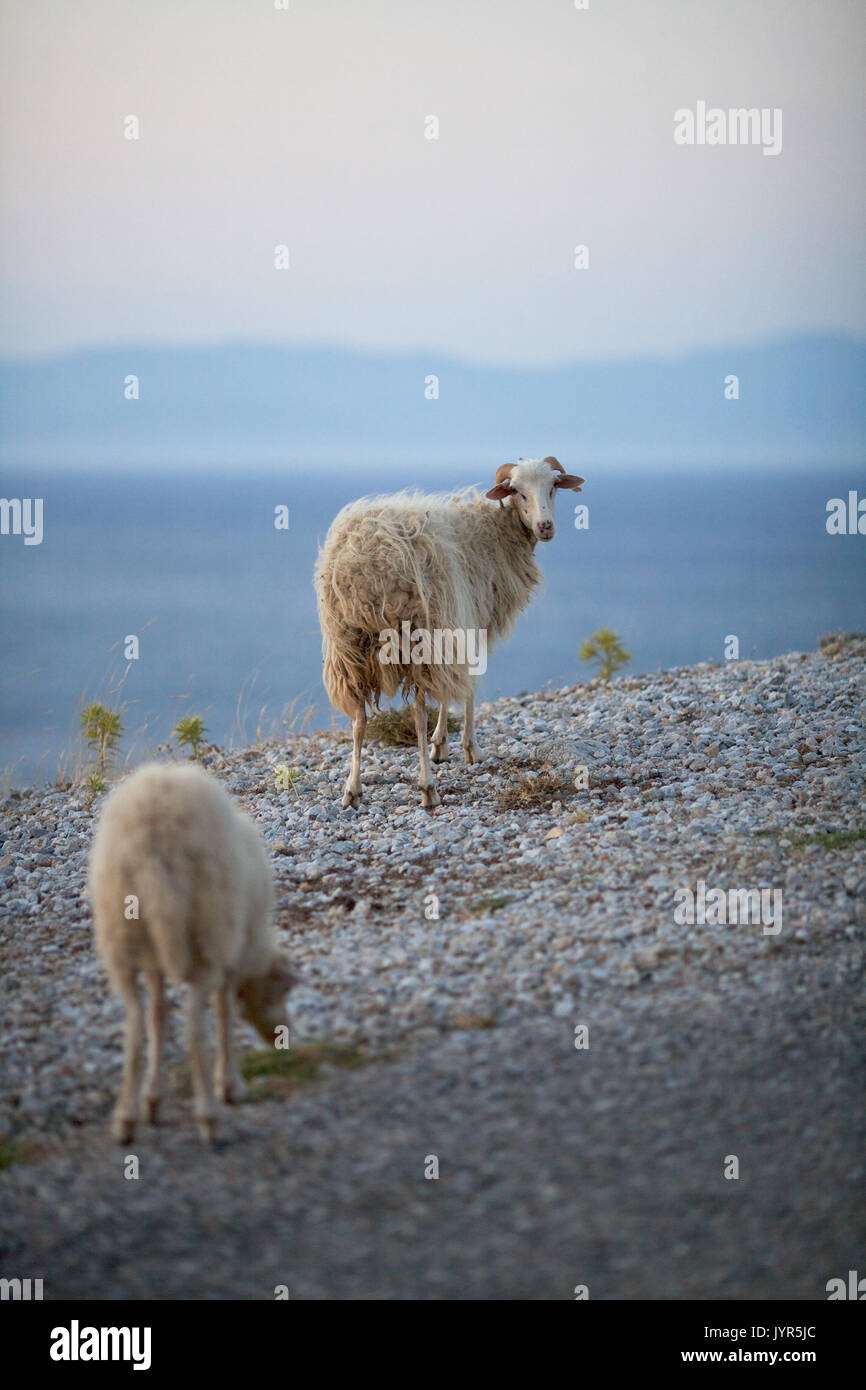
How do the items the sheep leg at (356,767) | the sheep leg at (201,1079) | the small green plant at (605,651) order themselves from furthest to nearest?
the small green plant at (605,651), the sheep leg at (356,767), the sheep leg at (201,1079)

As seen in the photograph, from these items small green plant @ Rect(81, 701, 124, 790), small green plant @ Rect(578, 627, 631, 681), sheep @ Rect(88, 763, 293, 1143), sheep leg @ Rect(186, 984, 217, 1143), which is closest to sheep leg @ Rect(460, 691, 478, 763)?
small green plant @ Rect(81, 701, 124, 790)

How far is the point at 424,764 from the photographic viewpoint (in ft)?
32.8

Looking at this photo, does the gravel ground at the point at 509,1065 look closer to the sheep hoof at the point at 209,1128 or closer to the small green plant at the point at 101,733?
the sheep hoof at the point at 209,1128

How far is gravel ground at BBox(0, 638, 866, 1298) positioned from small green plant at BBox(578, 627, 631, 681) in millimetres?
5008

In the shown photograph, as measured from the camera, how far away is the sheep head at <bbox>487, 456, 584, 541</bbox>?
10.7 m

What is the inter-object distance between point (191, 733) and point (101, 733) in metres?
0.92

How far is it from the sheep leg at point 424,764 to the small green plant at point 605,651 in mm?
5532

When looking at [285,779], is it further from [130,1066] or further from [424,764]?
[130,1066]

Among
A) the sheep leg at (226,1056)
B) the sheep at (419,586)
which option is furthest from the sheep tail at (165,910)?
the sheep at (419,586)

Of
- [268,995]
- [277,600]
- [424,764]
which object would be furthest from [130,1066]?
[277,600]

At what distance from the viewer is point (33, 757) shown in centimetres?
1370

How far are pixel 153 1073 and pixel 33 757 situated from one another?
29.4ft

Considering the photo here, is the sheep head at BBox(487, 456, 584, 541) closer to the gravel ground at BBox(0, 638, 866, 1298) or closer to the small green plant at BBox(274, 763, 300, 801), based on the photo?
the gravel ground at BBox(0, 638, 866, 1298)

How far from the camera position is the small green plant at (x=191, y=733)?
1280cm
